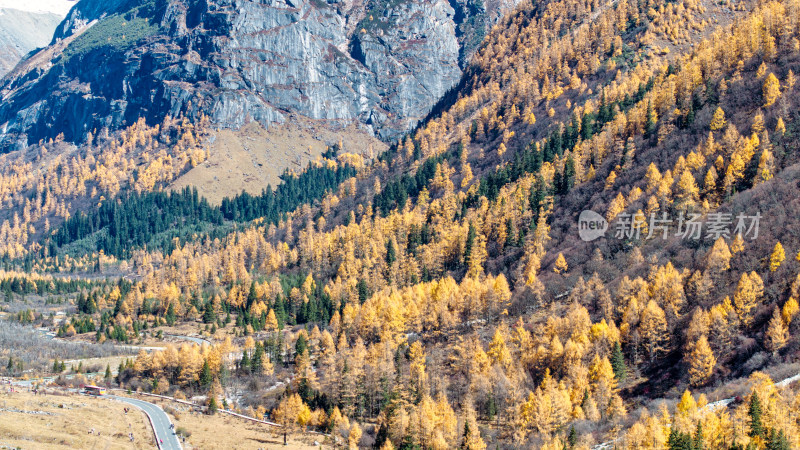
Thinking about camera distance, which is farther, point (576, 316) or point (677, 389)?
point (576, 316)

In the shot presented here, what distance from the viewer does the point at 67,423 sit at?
295 feet

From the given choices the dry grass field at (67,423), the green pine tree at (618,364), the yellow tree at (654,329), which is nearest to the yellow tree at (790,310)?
the yellow tree at (654,329)

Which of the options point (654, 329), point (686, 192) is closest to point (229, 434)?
point (654, 329)

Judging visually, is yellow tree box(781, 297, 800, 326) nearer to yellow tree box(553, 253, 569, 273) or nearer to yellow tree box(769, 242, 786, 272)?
yellow tree box(769, 242, 786, 272)

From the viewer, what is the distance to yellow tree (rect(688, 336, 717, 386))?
94.4 metres

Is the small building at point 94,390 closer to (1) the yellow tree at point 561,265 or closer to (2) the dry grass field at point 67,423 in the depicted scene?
(2) the dry grass field at point 67,423

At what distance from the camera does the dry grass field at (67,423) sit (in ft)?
265

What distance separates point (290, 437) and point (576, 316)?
48.7m

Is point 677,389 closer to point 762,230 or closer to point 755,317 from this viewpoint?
point 755,317

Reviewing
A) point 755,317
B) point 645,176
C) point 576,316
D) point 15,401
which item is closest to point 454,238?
point 645,176

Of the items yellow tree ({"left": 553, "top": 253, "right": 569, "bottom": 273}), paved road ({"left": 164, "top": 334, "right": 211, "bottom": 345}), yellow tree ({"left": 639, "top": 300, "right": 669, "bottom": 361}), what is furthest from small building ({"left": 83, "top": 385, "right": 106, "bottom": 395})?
yellow tree ({"left": 639, "top": 300, "right": 669, "bottom": 361})

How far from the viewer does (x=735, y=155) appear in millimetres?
138500

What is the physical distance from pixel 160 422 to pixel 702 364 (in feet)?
251

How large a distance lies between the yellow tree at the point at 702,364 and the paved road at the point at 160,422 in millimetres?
69191
